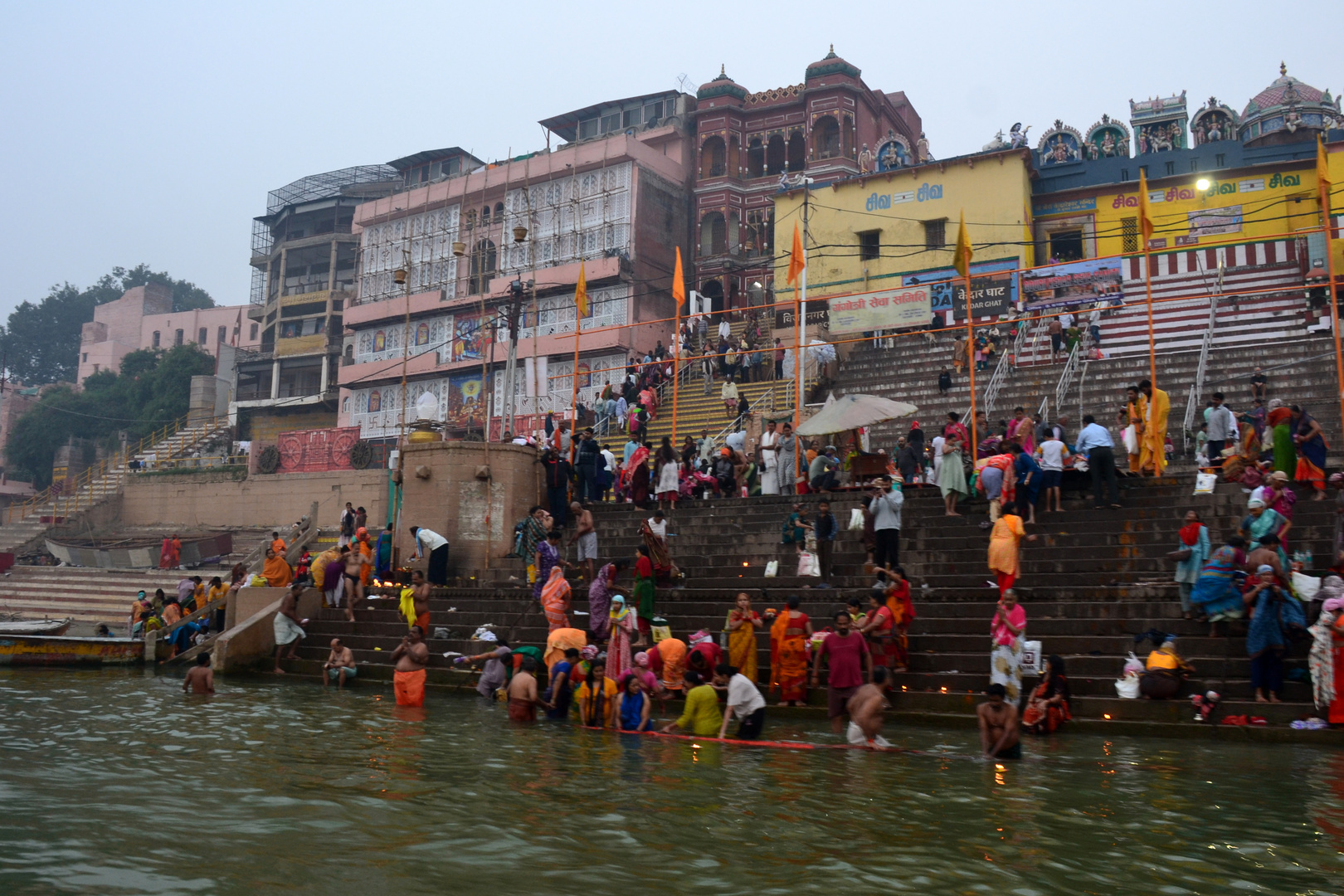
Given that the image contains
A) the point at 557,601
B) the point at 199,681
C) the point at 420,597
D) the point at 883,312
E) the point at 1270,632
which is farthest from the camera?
the point at 883,312

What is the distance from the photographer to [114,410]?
185 ft

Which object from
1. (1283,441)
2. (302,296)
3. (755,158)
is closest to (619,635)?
(1283,441)

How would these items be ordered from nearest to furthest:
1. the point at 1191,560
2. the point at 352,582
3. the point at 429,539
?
the point at 1191,560 < the point at 352,582 < the point at 429,539

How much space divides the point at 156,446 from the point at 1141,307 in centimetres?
4029

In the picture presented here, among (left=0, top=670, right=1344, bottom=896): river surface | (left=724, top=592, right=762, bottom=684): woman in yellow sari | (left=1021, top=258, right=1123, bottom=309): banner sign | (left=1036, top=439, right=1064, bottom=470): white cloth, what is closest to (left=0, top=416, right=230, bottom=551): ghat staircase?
(left=0, top=670, right=1344, bottom=896): river surface

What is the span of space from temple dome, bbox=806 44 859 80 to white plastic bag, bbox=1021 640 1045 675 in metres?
32.2

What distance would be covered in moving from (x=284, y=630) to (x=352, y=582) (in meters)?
1.14

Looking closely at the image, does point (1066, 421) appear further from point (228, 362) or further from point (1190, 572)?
point (228, 362)

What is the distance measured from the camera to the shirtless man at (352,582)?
15656 mm

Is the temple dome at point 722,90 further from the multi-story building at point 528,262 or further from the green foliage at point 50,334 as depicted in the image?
the green foliage at point 50,334

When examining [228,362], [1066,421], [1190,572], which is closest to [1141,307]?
[1066,421]

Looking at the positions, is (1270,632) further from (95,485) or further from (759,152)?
(95,485)

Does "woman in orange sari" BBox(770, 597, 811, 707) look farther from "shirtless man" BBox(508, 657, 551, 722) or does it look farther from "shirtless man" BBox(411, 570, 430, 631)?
"shirtless man" BBox(411, 570, 430, 631)

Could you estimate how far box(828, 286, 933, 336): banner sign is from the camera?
92.4 feet
